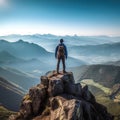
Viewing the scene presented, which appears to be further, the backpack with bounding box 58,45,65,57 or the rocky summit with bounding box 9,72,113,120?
the backpack with bounding box 58,45,65,57

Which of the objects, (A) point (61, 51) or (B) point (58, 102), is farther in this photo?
(A) point (61, 51)

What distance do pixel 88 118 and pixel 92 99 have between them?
442 inches

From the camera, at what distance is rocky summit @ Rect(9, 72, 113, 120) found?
39.8 metres

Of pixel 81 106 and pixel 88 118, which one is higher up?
pixel 81 106

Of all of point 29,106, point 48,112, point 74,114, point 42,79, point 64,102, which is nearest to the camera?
point 74,114

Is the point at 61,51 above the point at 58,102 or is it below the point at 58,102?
above

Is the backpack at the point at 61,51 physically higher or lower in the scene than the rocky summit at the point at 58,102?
higher

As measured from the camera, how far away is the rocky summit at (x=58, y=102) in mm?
39781

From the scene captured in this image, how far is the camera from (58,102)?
141 ft

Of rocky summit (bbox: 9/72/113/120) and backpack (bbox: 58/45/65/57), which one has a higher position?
backpack (bbox: 58/45/65/57)

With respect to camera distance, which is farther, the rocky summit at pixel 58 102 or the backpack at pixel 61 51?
the backpack at pixel 61 51

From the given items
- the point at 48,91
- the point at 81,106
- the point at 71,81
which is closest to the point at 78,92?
the point at 71,81

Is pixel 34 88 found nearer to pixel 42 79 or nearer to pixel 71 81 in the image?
pixel 42 79

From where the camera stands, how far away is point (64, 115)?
125 ft
